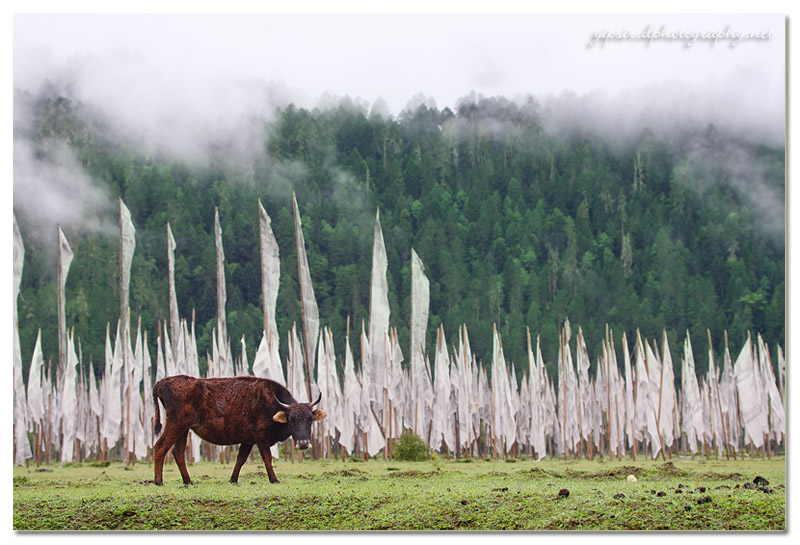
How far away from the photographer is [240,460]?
1300cm

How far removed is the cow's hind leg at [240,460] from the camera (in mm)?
12844

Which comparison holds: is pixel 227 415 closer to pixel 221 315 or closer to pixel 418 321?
pixel 221 315

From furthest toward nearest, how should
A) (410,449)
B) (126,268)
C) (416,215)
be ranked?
(416,215) → (410,449) → (126,268)

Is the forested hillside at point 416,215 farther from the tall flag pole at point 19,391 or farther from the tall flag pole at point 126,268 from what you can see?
the tall flag pole at point 126,268

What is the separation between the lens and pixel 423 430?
20.1 meters

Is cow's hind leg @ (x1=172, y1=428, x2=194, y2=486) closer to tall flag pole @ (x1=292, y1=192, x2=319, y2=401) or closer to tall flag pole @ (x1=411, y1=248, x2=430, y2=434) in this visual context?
→ tall flag pole @ (x1=292, y1=192, x2=319, y2=401)

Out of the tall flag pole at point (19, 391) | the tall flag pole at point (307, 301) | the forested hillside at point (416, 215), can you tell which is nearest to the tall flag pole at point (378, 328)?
the tall flag pole at point (307, 301)

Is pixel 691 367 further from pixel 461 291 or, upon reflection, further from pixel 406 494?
pixel 406 494

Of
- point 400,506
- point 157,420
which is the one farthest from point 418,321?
point 157,420

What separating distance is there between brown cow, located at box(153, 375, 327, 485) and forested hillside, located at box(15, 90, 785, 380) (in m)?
4.56

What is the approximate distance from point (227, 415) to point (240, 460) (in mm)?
922

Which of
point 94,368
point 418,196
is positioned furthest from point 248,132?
point 94,368

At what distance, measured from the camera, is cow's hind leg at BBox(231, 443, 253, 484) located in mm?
12844

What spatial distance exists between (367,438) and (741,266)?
8.28 metres
